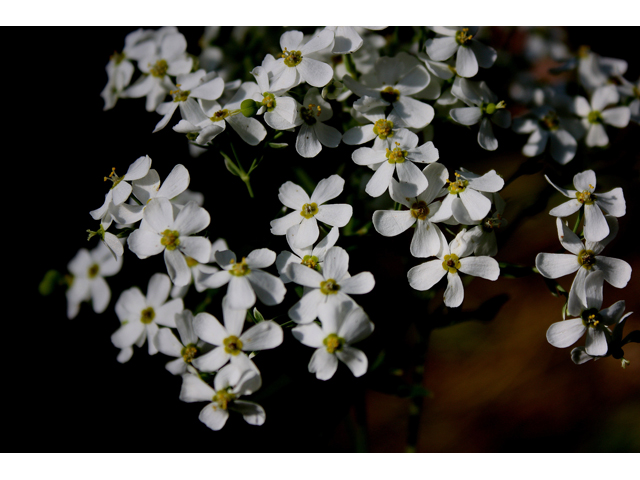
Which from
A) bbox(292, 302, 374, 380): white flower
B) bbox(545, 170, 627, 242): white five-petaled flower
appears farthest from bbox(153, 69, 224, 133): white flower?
bbox(545, 170, 627, 242): white five-petaled flower

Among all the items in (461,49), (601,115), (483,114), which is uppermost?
(461,49)

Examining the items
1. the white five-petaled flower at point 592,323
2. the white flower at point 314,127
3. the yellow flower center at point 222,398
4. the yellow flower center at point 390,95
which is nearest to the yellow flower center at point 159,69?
the white flower at point 314,127

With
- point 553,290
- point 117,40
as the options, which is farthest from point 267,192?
point 117,40

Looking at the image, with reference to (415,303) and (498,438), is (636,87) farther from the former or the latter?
(498,438)

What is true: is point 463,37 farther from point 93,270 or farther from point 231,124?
point 93,270

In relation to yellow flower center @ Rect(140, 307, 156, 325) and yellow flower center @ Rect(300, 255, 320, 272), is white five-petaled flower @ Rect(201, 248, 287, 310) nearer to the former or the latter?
yellow flower center @ Rect(300, 255, 320, 272)

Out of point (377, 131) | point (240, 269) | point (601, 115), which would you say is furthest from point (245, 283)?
point (601, 115)
